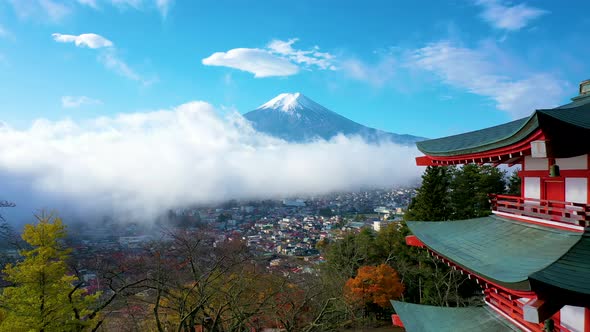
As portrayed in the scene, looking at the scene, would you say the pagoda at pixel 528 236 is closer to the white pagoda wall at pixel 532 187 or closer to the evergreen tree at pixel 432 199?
the white pagoda wall at pixel 532 187

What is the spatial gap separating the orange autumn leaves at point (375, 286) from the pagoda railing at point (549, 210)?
58.6 ft

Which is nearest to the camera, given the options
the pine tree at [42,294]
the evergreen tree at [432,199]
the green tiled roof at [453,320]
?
the green tiled roof at [453,320]

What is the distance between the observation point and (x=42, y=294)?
963 cm

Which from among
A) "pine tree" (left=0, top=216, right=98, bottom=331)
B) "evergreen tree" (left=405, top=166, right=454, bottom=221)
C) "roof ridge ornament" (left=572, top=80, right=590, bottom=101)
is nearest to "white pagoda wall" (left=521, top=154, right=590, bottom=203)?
"roof ridge ornament" (left=572, top=80, right=590, bottom=101)

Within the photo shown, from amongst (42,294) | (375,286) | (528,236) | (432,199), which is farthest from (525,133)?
(432,199)

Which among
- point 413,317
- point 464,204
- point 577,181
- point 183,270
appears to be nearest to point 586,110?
point 577,181

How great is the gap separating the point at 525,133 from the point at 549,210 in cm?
155

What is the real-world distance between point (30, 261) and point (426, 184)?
2568 cm

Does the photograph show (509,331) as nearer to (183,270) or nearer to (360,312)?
(183,270)

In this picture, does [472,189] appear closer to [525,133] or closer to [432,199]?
[432,199]

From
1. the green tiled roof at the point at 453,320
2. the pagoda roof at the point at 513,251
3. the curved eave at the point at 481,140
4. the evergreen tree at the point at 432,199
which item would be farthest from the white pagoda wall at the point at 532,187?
the evergreen tree at the point at 432,199

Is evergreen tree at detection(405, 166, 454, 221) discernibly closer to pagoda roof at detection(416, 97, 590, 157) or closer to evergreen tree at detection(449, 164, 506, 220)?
evergreen tree at detection(449, 164, 506, 220)

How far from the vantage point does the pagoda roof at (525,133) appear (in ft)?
11.6

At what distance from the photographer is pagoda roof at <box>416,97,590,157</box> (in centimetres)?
352
